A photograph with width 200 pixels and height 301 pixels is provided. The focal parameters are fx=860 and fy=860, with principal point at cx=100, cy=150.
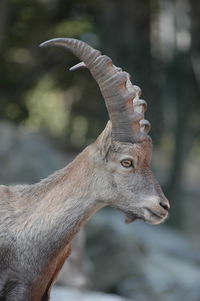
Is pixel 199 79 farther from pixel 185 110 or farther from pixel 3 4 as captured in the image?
pixel 3 4

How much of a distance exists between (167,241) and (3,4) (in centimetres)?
840

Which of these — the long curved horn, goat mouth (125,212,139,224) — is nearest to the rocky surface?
goat mouth (125,212,139,224)

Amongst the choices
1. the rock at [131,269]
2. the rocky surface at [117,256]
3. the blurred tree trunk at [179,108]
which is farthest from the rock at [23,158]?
the blurred tree trunk at [179,108]

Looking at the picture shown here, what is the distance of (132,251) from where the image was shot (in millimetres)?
17875

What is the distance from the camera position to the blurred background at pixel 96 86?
21803 millimetres

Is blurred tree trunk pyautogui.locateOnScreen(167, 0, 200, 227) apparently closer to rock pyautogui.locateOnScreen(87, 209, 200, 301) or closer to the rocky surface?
the rocky surface

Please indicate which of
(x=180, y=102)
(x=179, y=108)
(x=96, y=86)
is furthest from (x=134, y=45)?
(x=179, y=108)

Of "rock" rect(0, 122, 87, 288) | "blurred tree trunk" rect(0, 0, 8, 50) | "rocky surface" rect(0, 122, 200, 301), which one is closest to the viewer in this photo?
"rocky surface" rect(0, 122, 200, 301)

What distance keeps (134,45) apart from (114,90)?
17775mm

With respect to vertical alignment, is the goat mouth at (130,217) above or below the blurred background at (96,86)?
below

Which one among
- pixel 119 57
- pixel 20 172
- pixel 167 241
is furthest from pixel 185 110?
pixel 20 172

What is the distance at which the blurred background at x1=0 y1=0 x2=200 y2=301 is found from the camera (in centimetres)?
2180

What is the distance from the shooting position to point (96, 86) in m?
25.4

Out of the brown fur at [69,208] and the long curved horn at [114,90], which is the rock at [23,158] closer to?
the brown fur at [69,208]
